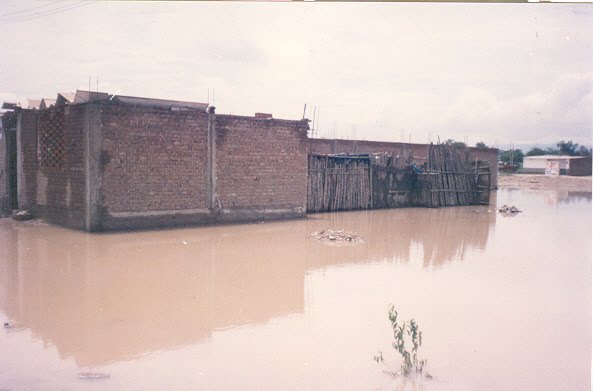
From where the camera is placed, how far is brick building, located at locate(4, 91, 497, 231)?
491 inches

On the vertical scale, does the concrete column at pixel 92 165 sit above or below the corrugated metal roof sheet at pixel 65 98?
below

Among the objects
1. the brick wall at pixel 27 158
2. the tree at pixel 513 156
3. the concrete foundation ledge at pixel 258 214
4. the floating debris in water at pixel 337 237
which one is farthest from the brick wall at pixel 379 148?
the tree at pixel 513 156

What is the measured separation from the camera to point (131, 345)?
529 cm

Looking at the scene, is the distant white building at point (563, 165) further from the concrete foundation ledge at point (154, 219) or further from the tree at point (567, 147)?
the concrete foundation ledge at point (154, 219)

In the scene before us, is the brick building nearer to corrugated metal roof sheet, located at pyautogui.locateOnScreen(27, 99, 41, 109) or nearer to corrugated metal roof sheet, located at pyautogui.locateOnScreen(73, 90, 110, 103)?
corrugated metal roof sheet, located at pyautogui.locateOnScreen(73, 90, 110, 103)

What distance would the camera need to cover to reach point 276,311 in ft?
21.9

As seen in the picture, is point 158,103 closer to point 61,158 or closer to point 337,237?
point 61,158

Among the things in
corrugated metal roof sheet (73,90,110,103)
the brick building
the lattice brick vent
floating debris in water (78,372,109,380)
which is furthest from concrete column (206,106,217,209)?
floating debris in water (78,372,109,380)

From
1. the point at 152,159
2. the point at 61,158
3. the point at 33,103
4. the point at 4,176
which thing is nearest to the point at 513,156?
the point at 33,103

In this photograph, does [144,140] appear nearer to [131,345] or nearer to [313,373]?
[131,345]

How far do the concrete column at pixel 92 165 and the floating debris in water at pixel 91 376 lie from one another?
8.24m

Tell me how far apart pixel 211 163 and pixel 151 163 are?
5.69ft

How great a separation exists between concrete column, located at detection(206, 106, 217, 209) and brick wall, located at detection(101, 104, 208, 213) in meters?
0.14

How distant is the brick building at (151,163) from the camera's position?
12461 mm
